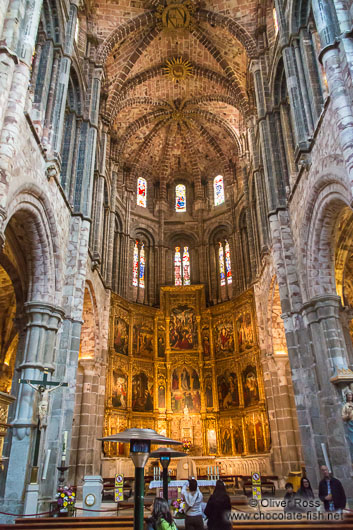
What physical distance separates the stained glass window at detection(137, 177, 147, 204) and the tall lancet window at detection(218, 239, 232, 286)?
6516mm

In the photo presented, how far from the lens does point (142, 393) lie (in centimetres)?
2544

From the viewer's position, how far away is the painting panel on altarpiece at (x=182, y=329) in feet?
90.7

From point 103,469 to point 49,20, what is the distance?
19.2 meters

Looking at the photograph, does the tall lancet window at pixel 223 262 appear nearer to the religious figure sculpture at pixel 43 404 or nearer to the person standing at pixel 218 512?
the religious figure sculpture at pixel 43 404

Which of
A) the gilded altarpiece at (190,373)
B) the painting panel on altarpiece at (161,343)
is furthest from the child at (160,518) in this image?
the painting panel on altarpiece at (161,343)

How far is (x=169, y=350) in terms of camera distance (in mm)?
27344

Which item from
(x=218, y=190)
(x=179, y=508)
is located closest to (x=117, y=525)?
(x=179, y=508)

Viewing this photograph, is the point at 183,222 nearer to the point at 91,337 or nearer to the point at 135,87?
the point at 135,87

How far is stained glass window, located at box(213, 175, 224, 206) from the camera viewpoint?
105ft

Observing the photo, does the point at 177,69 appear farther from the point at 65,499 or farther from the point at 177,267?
the point at 65,499

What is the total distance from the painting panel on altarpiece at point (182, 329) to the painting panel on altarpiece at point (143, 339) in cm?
139

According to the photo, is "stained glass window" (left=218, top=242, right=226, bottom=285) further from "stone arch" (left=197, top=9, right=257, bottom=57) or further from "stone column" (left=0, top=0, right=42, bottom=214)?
"stone column" (left=0, top=0, right=42, bottom=214)

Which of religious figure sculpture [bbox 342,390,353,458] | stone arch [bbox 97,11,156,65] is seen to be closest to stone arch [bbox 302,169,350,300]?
religious figure sculpture [bbox 342,390,353,458]

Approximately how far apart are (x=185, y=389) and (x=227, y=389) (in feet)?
8.74
